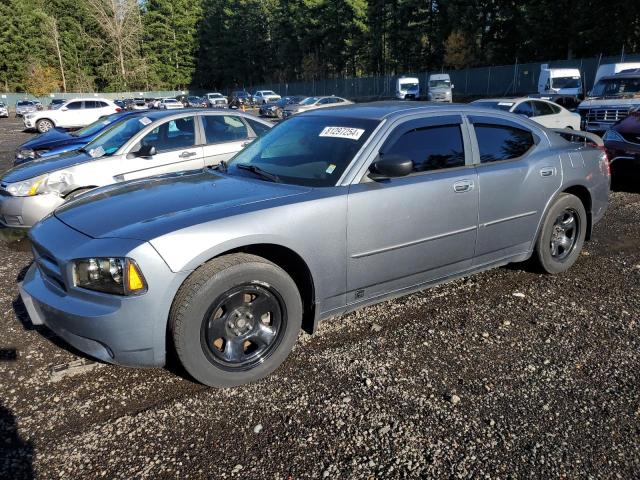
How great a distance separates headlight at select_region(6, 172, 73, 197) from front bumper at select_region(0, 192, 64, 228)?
0.26 feet

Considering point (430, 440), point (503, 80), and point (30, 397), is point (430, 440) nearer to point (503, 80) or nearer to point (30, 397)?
point (30, 397)

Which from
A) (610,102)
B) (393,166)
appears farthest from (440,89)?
(393,166)

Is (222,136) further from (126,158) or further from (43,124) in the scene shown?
(43,124)

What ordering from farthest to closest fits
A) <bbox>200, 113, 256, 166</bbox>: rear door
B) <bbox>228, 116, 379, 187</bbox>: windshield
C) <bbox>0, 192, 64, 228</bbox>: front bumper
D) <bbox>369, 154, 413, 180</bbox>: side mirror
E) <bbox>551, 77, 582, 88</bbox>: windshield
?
<bbox>551, 77, 582, 88</bbox>: windshield
<bbox>200, 113, 256, 166</bbox>: rear door
<bbox>0, 192, 64, 228</bbox>: front bumper
<bbox>228, 116, 379, 187</bbox>: windshield
<bbox>369, 154, 413, 180</bbox>: side mirror

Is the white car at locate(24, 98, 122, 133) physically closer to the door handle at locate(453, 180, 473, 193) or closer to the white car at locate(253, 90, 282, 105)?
the white car at locate(253, 90, 282, 105)

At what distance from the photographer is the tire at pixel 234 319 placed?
2.64 metres

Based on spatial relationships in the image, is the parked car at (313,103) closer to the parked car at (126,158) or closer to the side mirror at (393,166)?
the parked car at (126,158)

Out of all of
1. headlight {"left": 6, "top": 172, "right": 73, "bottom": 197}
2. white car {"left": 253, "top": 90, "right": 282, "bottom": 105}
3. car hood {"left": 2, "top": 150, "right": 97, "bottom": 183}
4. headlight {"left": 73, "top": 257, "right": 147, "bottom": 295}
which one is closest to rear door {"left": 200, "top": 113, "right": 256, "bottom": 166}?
car hood {"left": 2, "top": 150, "right": 97, "bottom": 183}

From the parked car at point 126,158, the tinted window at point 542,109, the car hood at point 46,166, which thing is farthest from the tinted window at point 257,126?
the tinted window at point 542,109

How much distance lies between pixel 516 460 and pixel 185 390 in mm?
1831

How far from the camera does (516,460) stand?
229cm

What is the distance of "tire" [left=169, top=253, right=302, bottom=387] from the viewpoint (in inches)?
104

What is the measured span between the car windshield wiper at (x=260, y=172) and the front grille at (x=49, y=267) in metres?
1.44

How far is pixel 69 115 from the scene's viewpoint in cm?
2388
